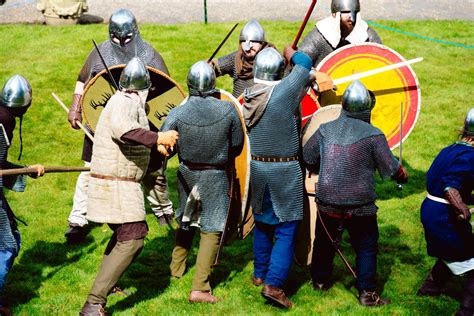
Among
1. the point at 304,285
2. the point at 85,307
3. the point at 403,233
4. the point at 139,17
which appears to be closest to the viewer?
the point at 85,307

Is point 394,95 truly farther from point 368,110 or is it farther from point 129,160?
point 129,160

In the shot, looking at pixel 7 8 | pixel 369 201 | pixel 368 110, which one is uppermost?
pixel 368 110

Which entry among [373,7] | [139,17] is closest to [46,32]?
[139,17]

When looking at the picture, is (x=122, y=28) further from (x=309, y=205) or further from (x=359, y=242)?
(x=359, y=242)

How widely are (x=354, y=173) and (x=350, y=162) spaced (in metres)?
0.09

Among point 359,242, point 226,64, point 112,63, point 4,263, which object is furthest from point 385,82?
point 4,263

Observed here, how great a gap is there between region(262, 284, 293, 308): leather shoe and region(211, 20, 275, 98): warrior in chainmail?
2.02 m

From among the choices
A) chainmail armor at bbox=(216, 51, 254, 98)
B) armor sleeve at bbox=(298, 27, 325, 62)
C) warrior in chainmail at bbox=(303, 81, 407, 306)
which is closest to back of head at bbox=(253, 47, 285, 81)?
warrior in chainmail at bbox=(303, 81, 407, 306)

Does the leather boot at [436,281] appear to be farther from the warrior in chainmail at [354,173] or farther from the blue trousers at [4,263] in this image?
the blue trousers at [4,263]

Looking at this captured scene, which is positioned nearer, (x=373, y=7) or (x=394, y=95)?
(x=394, y=95)

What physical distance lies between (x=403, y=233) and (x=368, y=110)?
2078 mm

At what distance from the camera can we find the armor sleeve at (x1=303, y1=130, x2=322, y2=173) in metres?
6.22

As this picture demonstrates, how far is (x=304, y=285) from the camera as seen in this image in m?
6.79

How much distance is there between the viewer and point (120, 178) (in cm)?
605
